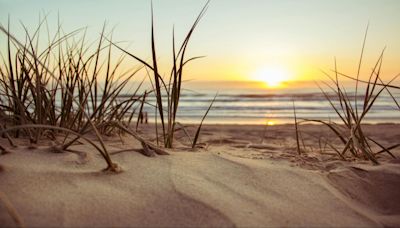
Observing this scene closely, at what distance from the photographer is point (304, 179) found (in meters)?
1.50

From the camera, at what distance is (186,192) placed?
1.26 m

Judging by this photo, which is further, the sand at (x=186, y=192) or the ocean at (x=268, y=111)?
the ocean at (x=268, y=111)

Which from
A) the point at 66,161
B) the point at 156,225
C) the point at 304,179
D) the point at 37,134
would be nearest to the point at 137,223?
the point at 156,225

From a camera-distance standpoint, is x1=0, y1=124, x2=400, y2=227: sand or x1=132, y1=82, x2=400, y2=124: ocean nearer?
x1=0, y1=124, x2=400, y2=227: sand

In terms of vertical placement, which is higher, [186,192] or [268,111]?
[186,192]

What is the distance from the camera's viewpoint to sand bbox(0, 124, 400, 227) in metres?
1.11

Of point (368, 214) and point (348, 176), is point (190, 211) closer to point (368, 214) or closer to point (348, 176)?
point (368, 214)

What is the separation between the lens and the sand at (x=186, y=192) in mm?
1106

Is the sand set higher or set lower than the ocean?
higher

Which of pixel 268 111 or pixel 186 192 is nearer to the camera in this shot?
pixel 186 192

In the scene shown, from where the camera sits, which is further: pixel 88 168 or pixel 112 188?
pixel 88 168

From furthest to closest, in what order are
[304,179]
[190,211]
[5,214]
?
[304,179] → [190,211] → [5,214]

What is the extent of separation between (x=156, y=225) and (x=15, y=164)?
559mm

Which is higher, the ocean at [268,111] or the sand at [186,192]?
the sand at [186,192]
